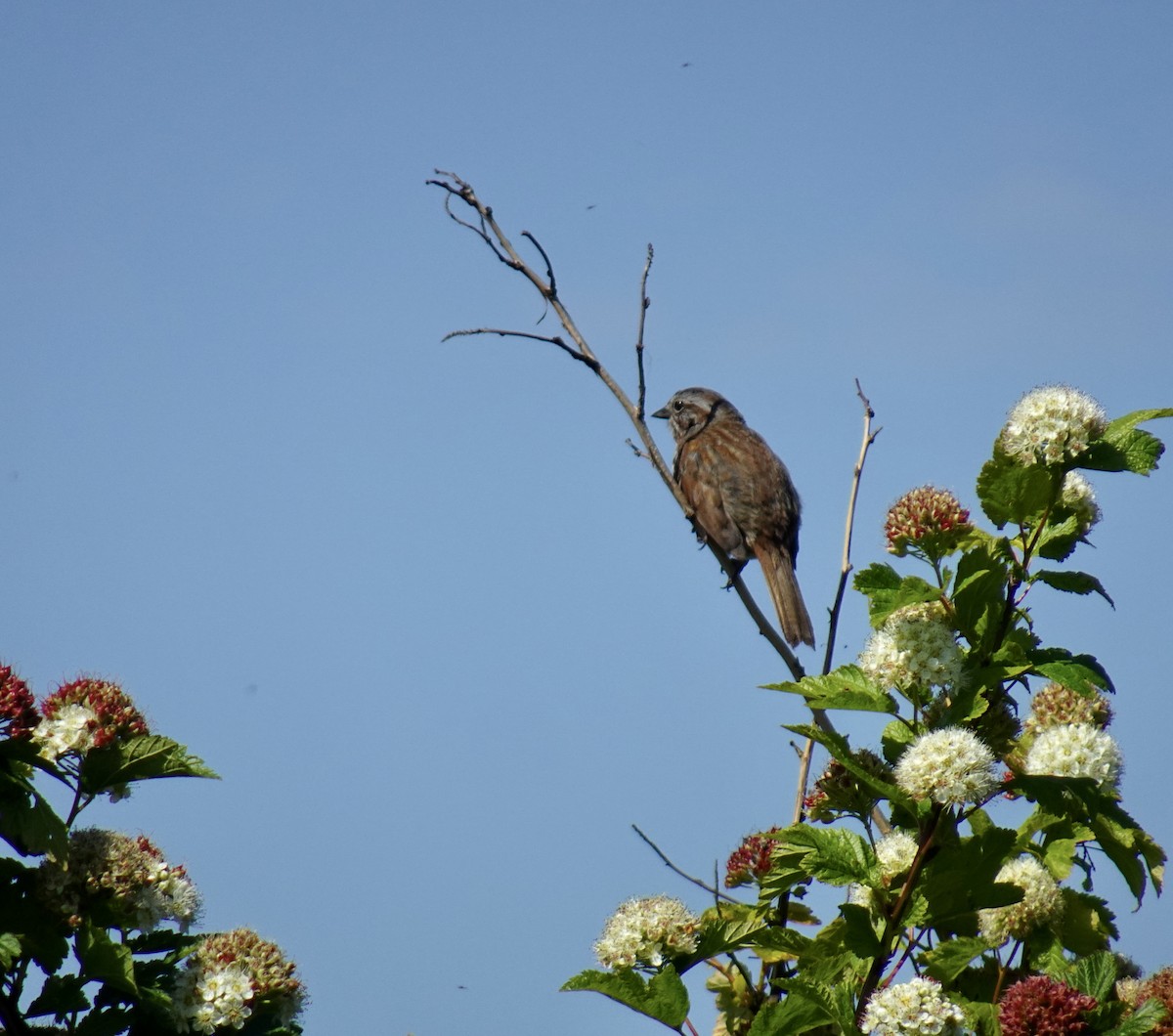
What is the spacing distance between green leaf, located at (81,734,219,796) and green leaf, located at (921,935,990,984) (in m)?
1.87

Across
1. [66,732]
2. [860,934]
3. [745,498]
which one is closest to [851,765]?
[860,934]

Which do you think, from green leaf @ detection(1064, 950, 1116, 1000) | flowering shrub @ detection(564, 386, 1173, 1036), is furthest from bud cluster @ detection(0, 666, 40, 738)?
green leaf @ detection(1064, 950, 1116, 1000)

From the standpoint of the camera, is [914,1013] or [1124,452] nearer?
[914,1013]

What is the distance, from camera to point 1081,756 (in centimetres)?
294

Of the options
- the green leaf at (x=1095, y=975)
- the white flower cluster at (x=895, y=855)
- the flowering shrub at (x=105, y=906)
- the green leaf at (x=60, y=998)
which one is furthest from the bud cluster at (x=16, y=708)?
the green leaf at (x=1095, y=975)

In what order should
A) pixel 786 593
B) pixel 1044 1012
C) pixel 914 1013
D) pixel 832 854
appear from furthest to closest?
pixel 786 593 → pixel 832 854 → pixel 1044 1012 → pixel 914 1013

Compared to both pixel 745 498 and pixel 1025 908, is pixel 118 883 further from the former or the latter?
pixel 745 498

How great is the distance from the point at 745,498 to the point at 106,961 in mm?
5857

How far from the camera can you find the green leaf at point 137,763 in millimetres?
3414

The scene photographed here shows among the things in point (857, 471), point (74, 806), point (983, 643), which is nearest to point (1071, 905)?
point (983, 643)

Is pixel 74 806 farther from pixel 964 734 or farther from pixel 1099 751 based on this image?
pixel 1099 751

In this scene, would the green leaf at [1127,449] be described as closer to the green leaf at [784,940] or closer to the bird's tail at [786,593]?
the green leaf at [784,940]

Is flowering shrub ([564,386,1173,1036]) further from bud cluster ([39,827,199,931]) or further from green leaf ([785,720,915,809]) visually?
bud cluster ([39,827,199,931])

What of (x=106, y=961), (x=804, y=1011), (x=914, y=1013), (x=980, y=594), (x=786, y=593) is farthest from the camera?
(x=786, y=593)
